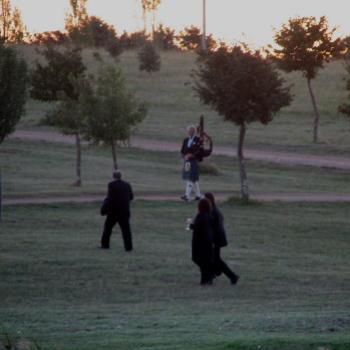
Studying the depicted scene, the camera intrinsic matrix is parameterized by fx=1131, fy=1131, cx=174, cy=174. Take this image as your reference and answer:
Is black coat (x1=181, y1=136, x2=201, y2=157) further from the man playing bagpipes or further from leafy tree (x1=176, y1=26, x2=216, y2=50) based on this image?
leafy tree (x1=176, y1=26, x2=216, y2=50)

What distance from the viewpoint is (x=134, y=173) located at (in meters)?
40.3

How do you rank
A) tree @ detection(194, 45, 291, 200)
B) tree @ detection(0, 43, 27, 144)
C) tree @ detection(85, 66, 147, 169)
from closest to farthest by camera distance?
tree @ detection(0, 43, 27, 144)
tree @ detection(194, 45, 291, 200)
tree @ detection(85, 66, 147, 169)

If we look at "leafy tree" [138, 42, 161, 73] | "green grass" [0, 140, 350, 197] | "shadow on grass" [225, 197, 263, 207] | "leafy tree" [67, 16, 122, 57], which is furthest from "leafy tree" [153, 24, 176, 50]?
"shadow on grass" [225, 197, 263, 207]

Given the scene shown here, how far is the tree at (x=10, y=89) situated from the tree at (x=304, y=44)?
23.8 meters

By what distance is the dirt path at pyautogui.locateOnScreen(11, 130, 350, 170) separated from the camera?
46.4 m

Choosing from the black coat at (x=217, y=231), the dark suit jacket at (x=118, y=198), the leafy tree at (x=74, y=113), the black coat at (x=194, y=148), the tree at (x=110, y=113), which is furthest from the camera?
the leafy tree at (x=74, y=113)

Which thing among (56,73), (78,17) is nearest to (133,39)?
(78,17)

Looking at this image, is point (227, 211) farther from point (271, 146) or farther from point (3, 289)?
point (271, 146)

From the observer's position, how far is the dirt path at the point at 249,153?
152ft

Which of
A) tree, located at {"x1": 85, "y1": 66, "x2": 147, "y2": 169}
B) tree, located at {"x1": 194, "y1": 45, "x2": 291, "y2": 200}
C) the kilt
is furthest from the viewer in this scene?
tree, located at {"x1": 85, "y1": 66, "x2": 147, "y2": 169}

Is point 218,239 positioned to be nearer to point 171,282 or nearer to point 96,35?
point 171,282

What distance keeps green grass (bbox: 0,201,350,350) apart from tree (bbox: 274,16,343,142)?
2023cm

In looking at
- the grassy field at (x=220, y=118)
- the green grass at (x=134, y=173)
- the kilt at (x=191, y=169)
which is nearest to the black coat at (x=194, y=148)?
the kilt at (x=191, y=169)

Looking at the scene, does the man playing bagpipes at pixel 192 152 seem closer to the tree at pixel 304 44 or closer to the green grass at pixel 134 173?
the green grass at pixel 134 173
